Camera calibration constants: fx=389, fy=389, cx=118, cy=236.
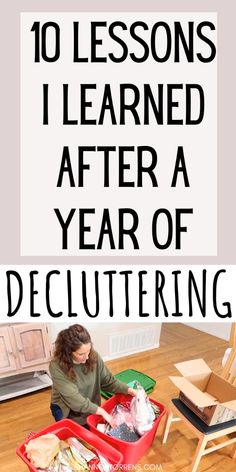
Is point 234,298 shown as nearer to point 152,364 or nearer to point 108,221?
point 152,364

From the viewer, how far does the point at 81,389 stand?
193 cm

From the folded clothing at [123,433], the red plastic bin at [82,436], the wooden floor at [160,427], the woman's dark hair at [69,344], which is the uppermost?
the woman's dark hair at [69,344]

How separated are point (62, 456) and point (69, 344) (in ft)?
1.48

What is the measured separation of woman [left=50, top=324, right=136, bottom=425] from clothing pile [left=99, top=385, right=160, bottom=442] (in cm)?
5

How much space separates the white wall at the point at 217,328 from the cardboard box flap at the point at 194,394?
1742mm

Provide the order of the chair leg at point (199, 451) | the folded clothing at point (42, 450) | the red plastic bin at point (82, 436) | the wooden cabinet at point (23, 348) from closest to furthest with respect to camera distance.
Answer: the folded clothing at point (42, 450) → the red plastic bin at point (82, 436) → the chair leg at point (199, 451) → the wooden cabinet at point (23, 348)

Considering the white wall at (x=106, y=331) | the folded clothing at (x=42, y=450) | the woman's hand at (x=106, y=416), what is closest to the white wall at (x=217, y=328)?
the white wall at (x=106, y=331)

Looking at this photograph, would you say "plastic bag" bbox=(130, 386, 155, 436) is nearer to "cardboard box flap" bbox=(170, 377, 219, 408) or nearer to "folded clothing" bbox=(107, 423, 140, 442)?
"folded clothing" bbox=(107, 423, 140, 442)

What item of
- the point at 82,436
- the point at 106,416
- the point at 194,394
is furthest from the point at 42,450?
the point at 194,394

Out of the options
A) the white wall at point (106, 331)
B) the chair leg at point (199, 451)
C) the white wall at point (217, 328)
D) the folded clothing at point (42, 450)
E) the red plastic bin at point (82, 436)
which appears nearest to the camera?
the folded clothing at point (42, 450)

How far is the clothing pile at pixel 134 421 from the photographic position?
1825mm

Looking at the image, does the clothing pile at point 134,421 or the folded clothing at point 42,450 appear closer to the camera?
the folded clothing at point 42,450

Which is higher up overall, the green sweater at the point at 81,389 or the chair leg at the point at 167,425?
the green sweater at the point at 81,389

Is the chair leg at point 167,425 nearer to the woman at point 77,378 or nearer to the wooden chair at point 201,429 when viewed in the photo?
the wooden chair at point 201,429
